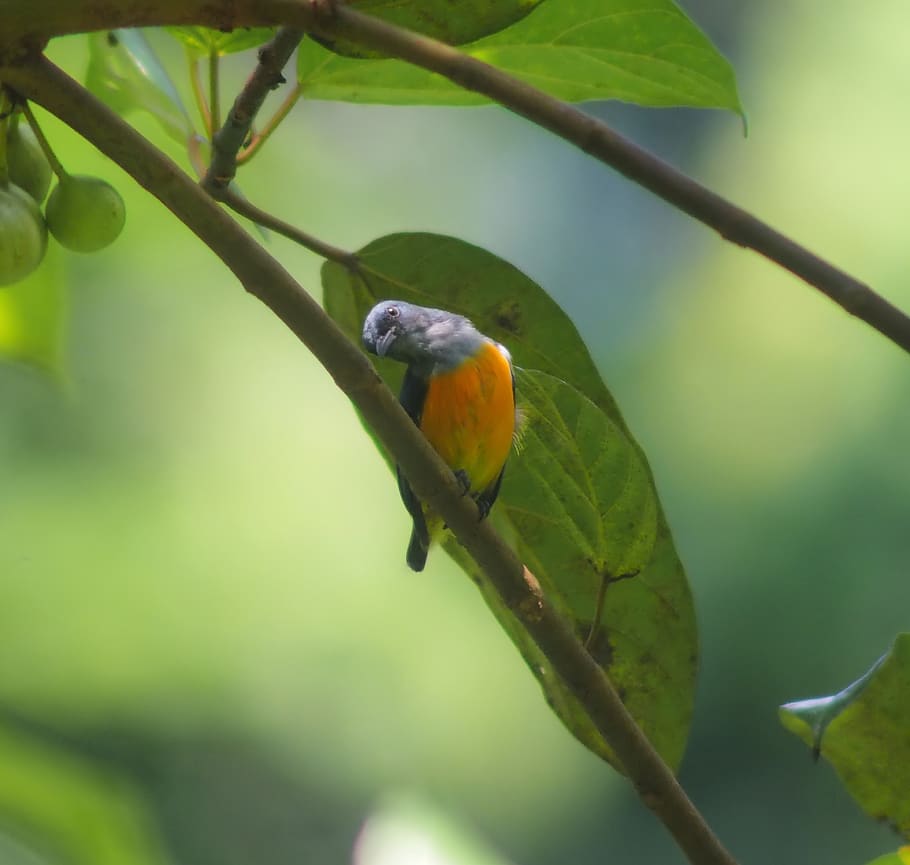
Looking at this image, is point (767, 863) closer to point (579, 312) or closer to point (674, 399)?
point (674, 399)

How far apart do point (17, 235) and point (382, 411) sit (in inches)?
10.2

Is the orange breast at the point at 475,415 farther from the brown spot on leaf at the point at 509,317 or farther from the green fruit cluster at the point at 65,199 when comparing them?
the green fruit cluster at the point at 65,199

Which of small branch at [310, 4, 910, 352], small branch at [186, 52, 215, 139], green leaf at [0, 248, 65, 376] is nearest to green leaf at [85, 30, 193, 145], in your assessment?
small branch at [186, 52, 215, 139]

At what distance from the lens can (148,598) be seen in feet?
11.5

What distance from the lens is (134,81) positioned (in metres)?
1.12

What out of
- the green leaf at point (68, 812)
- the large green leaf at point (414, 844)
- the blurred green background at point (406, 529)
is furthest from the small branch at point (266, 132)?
the blurred green background at point (406, 529)

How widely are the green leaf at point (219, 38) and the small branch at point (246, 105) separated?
0.12 metres

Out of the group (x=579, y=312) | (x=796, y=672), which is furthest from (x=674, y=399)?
(x=796, y=672)

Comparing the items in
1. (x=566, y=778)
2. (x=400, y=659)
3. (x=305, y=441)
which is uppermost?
(x=305, y=441)

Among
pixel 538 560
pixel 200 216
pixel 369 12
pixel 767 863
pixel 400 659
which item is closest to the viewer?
pixel 200 216

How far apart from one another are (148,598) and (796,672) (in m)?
1.94

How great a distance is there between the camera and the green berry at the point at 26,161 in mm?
795

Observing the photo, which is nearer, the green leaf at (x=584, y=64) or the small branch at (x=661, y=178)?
the small branch at (x=661, y=178)

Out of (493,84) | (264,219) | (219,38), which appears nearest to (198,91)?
(219,38)
